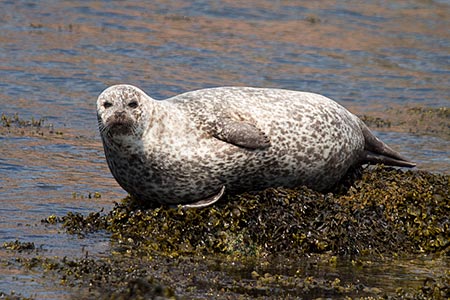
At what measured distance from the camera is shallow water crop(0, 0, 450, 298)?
31.8 feet

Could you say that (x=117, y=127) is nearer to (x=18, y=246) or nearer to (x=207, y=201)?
(x=207, y=201)

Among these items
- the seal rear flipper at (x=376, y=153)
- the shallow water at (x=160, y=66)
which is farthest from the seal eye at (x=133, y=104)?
the seal rear flipper at (x=376, y=153)

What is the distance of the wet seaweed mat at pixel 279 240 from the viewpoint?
7062 mm

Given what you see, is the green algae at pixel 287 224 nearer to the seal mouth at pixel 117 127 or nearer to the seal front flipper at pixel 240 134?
the seal front flipper at pixel 240 134

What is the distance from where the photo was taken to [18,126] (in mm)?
12297

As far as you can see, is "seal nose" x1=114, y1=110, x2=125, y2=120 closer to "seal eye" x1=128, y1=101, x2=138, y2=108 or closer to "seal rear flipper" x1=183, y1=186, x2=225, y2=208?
"seal eye" x1=128, y1=101, x2=138, y2=108

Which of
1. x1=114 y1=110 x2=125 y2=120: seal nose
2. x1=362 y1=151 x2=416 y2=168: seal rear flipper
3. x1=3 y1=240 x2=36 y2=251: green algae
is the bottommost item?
x1=3 y1=240 x2=36 y2=251: green algae

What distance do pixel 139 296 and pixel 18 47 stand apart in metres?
11.6

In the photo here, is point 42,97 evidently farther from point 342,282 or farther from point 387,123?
point 342,282

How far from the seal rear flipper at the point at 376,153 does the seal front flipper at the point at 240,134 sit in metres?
1.45

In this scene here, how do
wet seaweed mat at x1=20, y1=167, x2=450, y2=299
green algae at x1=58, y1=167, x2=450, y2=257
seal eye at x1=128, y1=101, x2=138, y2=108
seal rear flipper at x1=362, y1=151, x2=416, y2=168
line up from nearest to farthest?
wet seaweed mat at x1=20, y1=167, x2=450, y2=299 < seal eye at x1=128, y1=101, x2=138, y2=108 < green algae at x1=58, y1=167, x2=450, y2=257 < seal rear flipper at x1=362, y1=151, x2=416, y2=168

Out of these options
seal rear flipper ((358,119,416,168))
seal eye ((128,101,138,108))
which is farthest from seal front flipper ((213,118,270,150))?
seal rear flipper ((358,119,416,168))

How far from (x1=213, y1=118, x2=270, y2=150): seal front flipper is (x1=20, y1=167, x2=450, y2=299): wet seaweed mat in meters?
0.40

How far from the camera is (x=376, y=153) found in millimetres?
9523
